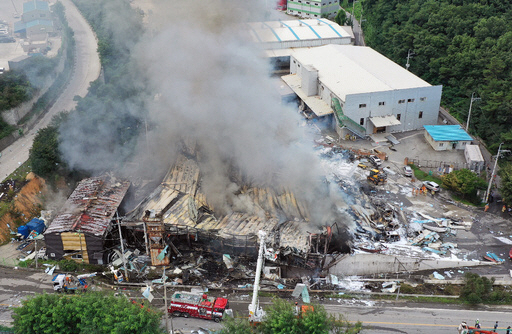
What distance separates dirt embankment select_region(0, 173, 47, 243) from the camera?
2062 cm

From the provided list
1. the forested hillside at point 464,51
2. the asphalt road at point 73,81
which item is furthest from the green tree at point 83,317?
the forested hillside at point 464,51

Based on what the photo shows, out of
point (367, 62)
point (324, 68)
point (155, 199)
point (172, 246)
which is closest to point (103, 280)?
point (172, 246)

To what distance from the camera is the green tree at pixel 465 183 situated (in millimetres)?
22531

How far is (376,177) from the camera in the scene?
2420cm

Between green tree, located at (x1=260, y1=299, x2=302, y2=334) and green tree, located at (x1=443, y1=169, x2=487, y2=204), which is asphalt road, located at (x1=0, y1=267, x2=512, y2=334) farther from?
green tree, located at (x1=443, y1=169, x2=487, y2=204)

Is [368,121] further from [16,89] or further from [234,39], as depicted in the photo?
[16,89]

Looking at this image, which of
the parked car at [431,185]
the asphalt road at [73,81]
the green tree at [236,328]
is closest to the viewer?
the green tree at [236,328]

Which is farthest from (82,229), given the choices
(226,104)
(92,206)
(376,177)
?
(376,177)

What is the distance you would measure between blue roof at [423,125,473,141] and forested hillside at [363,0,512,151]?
1813 millimetres

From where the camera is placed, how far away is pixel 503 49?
108 ft

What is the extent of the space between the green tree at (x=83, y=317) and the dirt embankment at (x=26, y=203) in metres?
8.21

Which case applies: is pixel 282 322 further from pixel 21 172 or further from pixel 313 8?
pixel 313 8

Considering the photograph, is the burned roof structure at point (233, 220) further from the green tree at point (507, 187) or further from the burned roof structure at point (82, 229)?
the green tree at point (507, 187)

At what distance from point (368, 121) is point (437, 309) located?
15.8m
